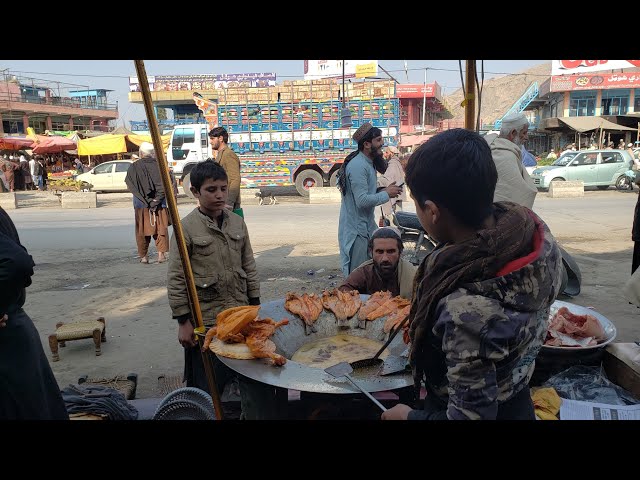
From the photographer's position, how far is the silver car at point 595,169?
649 inches

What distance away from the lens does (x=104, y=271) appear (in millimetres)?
7586

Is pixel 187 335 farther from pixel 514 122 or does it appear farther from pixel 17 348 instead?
pixel 514 122

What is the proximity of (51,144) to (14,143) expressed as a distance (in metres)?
1.69

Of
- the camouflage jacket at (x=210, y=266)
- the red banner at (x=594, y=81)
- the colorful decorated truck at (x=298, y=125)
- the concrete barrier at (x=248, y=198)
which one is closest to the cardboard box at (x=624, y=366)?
the camouflage jacket at (x=210, y=266)

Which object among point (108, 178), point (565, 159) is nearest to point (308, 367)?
point (565, 159)

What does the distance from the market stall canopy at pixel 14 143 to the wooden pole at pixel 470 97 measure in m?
27.6

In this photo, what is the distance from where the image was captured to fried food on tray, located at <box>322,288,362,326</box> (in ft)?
8.87

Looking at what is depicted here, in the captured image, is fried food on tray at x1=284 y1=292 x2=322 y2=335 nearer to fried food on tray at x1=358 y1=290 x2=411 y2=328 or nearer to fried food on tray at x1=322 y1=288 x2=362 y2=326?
fried food on tray at x1=322 y1=288 x2=362 y2=326

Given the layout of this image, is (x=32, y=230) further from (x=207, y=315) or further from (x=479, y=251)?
(x=479, y=251)

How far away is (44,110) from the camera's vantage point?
32.7 meters

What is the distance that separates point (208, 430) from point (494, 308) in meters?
0.89

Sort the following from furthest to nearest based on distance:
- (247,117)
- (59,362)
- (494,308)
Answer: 1. (247,117)
2. (59,362)
3. (494,308)

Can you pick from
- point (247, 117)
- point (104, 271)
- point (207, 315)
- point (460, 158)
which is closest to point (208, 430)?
point (460, 158)

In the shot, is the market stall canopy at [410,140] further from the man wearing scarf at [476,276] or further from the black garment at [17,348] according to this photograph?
the man wearing scarf at [476,276]
